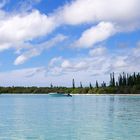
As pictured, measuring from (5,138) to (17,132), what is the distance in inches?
141

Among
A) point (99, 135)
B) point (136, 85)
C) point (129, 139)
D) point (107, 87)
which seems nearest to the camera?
point (129, 139)

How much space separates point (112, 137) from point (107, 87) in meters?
158

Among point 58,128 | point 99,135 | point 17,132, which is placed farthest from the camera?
point 58,128

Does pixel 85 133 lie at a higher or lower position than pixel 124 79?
lower

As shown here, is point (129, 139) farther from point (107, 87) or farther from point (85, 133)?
point (107, 87)

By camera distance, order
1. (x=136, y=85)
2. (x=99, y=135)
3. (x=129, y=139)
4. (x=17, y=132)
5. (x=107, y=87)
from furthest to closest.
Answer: (x=107, y=87)
(x=136, y=85)
(x=17, y=132)
(x=99, y=135)
(x=129, y=139)

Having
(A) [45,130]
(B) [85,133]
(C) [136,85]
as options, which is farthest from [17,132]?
(C) [136,85]

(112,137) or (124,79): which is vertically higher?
(124,79)

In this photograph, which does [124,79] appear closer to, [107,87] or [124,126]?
[107,87]

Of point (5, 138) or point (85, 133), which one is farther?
point (85, 133)

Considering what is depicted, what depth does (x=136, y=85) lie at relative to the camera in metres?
169

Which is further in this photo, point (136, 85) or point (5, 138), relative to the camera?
point (136, 85)

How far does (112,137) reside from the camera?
31.2m

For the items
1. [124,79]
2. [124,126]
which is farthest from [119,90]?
[124,126]
